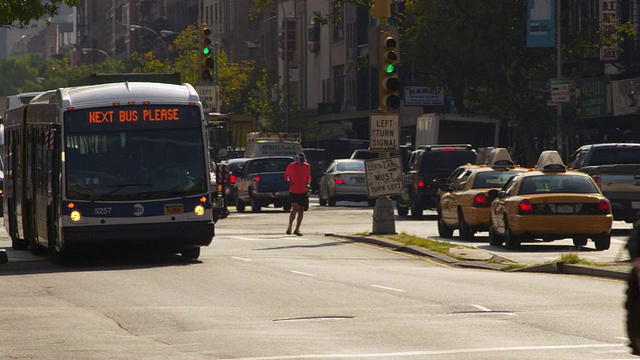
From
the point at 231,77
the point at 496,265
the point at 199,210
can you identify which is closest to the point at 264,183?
the point at 199,210

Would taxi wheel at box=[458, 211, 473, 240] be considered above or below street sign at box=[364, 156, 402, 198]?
below

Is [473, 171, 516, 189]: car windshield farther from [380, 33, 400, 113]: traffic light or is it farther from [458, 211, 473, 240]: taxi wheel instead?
[380, 33, 400, 113]: traffic light

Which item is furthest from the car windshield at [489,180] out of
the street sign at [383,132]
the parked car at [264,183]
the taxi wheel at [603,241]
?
the parked car at [264,183]

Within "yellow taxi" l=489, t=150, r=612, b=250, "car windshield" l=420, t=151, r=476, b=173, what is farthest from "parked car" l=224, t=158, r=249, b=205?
"yellow taxi" l=489, t=150, r=612, b=250

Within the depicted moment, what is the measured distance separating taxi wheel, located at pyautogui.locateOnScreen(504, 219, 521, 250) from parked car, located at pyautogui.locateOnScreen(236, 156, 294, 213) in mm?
20566

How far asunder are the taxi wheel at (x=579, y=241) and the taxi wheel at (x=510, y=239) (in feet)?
3.21

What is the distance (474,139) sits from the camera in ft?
194

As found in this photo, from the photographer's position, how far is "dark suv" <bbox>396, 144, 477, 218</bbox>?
4212cm

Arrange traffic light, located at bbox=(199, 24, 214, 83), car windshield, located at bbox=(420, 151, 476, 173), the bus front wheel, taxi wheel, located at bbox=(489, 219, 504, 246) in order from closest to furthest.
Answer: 1. the bus front wheel
2. taxi wheel, located at bbox=(489, 219, 504, 246)
3. traffic light, located at bbox=(199, 24, 214, 83)
4. car windshield, located at bbox=(420, 151, 476, 173)

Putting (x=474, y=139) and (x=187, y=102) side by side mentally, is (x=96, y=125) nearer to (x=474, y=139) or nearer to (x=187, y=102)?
(x=187, y=102)

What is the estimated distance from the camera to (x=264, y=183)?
48500 mm

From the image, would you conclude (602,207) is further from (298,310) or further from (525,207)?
(298,310)

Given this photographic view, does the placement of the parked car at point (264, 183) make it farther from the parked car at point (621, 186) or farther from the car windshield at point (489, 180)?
the car windshield at point (489, 180)

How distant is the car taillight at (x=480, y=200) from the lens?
31266 millimetres
